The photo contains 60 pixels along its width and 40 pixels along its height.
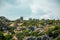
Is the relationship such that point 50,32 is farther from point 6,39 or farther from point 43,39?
point 6,39

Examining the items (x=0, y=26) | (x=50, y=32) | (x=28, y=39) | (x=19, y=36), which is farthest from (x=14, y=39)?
(x=0, y=26)

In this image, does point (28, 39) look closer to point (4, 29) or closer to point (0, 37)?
point (0, 37)

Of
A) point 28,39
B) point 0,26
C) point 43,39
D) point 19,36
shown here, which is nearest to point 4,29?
point 0,26

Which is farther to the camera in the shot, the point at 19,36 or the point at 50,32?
the point at 19,36

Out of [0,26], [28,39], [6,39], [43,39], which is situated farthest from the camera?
[0,26]

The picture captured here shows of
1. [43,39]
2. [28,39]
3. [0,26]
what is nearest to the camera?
[43,39]

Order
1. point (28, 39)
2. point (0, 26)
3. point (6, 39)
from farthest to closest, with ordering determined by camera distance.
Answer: point (0, 26) < point (6, 39) < point (28, 39)

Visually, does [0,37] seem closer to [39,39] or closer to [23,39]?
[23,39]

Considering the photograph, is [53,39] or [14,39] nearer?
[53,39]
